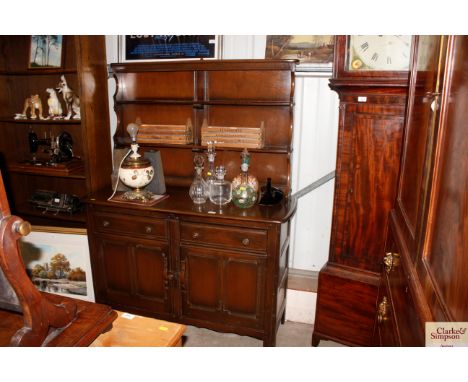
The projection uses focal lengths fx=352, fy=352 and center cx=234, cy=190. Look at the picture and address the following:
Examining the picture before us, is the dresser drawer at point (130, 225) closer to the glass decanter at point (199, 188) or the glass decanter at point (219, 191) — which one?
the glass decanter at point (199, 188)

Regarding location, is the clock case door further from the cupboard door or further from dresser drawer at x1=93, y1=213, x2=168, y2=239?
dresser drawer at x1=93, y1=213, x2=168, y2=239

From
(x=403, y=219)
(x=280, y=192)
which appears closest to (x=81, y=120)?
(x=280, y=192)

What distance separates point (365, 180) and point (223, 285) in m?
1.08

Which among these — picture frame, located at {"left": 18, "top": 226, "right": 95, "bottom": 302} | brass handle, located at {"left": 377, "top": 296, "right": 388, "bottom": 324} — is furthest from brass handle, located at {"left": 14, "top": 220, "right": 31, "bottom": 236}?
picture frame, located at {"left": 18, "top": 226, "right": 95, "bottom": 302}

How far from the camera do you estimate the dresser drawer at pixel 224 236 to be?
2100 millimetres

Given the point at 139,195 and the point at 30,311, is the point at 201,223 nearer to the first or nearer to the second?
the point at 139,195

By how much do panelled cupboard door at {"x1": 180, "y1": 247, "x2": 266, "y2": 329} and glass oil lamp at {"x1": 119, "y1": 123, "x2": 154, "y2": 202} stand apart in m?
0.48

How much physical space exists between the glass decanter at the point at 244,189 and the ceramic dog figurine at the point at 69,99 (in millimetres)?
1429

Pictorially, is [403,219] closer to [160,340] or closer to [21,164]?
[160,340]

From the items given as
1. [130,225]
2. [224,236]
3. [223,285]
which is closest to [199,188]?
[224,236]

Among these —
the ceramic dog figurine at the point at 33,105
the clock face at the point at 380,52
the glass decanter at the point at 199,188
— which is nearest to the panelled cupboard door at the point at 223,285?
the glass decanter at the point at 199,188

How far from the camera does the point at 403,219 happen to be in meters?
1.39
